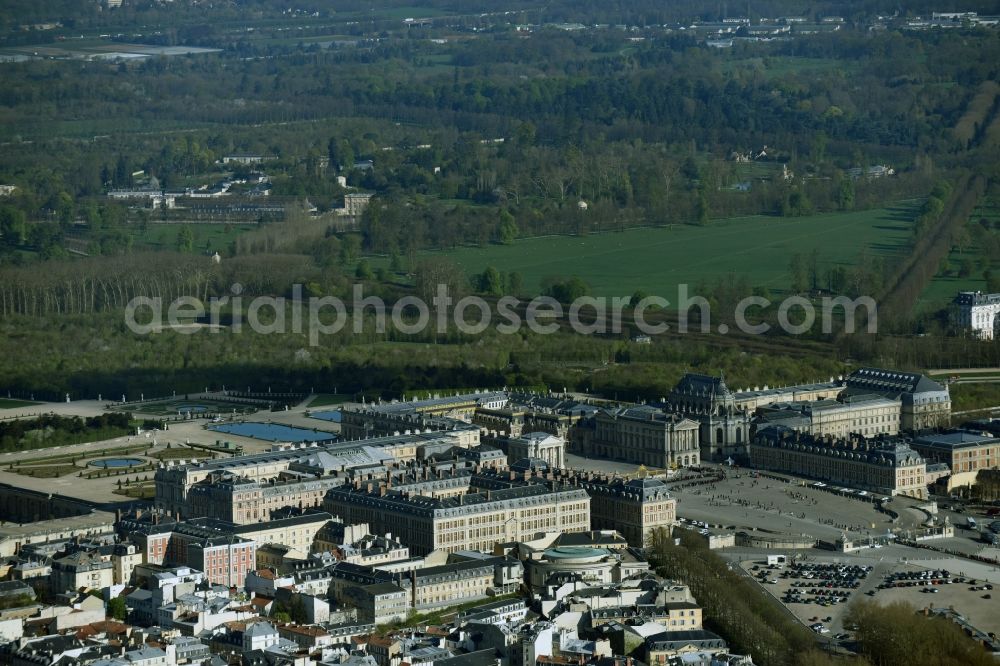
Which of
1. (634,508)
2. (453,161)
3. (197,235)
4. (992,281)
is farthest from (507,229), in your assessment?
(634,508)

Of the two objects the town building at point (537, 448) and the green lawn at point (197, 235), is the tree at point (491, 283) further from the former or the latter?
the town building at point (537, 448)

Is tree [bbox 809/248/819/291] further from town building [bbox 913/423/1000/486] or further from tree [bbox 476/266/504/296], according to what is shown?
town building [bbox 913/423/1000/486]

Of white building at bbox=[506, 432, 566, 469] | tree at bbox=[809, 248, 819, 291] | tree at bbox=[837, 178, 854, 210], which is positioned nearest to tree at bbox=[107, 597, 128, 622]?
white building at bbox=[506, 432, 566, 469]

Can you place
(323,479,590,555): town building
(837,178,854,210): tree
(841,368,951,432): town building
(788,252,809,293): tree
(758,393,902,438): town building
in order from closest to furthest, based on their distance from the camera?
(323,479,590,555): town building → (758,393,902,438): town building → (841,368,951,432): town building → (788,252,809,293): tree → (837,178,854,210): tree

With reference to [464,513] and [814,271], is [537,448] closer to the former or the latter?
[464,513]

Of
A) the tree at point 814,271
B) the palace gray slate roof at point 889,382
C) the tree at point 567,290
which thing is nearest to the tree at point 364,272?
the tree at point 567,290

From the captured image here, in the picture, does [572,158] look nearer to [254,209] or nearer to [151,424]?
[254,209]

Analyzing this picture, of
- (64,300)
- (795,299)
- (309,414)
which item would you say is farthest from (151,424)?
(795,299)
